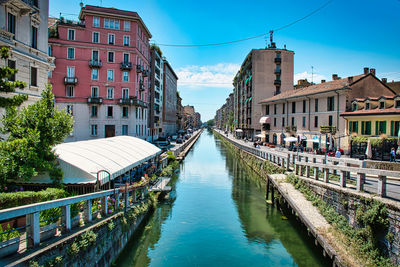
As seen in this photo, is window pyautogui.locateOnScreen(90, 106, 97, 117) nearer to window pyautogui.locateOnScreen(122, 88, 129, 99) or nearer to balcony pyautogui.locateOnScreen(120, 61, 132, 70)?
window pyautogui.locateOnScreen(122, 88, 129, 99)

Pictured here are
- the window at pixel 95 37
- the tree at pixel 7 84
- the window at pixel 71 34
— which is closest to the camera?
the tree at pixel 7 84

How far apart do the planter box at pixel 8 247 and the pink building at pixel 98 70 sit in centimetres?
3246

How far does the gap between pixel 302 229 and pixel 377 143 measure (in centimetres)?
1378

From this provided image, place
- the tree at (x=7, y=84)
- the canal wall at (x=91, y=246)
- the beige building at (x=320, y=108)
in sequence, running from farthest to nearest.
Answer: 1. the beige building at (x=320, y=108)
2. the tree at (x=7, y=84)
3. the canal wall at (x=91, y=246)

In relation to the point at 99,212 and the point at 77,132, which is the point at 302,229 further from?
the point at 77,132

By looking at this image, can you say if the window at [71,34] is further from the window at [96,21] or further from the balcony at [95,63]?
the balcony at [95,63]

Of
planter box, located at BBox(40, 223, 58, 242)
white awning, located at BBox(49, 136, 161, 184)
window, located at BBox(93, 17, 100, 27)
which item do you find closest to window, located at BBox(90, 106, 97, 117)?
window, located at BBox(93, 17, 100, 27)

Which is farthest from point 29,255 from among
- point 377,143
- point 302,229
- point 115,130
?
point 115,130

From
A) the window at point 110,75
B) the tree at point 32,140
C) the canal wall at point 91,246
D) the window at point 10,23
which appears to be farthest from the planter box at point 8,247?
the window at point 110,75

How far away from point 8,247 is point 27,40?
16.6 metres

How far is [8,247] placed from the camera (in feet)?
18.1

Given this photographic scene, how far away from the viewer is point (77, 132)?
119 ft

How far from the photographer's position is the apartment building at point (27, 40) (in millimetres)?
15259

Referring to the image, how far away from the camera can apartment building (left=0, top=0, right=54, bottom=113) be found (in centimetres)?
1526
